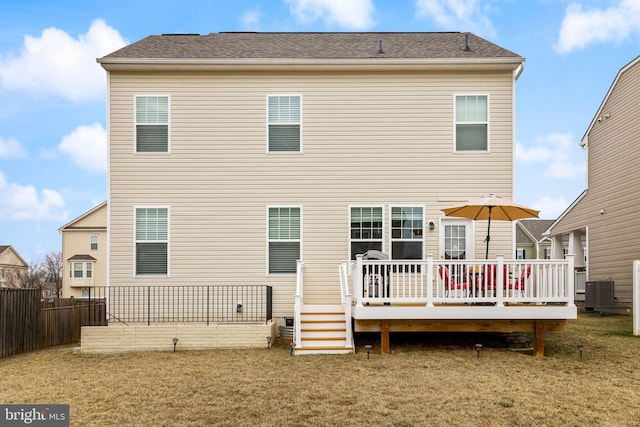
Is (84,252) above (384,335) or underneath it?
above

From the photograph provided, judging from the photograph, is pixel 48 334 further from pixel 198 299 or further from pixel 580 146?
pixel 580 146

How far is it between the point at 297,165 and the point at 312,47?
10.8ft

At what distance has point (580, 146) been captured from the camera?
21.1 m

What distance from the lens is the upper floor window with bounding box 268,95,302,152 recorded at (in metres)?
12.6

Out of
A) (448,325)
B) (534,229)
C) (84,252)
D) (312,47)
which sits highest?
(312,47)

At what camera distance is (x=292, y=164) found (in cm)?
1255

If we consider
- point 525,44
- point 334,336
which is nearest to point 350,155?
point 334,336

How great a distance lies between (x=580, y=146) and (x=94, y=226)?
108 ft

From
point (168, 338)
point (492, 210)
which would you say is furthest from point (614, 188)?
point (168, 338)

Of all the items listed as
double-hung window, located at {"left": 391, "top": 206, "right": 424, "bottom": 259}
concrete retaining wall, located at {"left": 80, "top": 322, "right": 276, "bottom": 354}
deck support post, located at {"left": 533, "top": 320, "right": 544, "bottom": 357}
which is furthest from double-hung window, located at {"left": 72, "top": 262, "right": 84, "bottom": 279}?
deck support post, located at {"left": 533, "top": 320, "right": 544, "bottom": 357}

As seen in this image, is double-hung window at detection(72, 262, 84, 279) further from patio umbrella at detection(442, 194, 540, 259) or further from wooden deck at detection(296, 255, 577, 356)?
patio umbrella at detection(442, 194, 540, 259)

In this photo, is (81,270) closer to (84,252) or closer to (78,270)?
(78,270)

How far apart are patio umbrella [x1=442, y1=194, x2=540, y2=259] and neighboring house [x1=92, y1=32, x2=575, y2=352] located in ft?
4.23

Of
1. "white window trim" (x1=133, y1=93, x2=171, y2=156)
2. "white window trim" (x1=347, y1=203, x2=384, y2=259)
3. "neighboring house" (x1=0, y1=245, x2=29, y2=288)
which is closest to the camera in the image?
"white window trim" (x1=347, y1=203, x2=384, y2=259)
